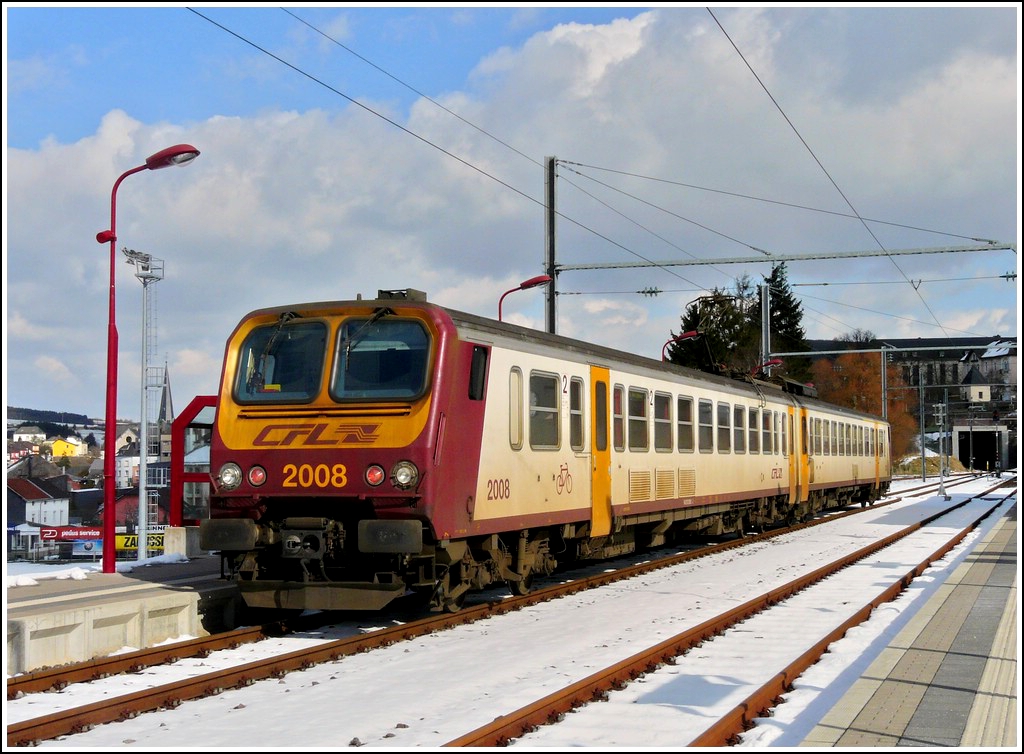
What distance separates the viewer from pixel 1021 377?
22.2 feet

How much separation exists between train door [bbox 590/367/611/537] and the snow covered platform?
4.57m

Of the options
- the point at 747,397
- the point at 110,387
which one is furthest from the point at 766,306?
the point at 110,387

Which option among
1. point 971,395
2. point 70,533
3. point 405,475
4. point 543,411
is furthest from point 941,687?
point 971,395

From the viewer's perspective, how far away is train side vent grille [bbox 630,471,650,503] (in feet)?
48.8

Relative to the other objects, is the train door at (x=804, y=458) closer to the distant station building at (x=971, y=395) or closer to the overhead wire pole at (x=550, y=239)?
the overhead wire pole at (x=550, y=239)

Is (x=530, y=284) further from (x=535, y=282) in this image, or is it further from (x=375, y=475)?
(x=375, y=475)

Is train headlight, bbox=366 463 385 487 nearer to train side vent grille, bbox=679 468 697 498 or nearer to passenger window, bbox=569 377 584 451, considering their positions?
passenger window, bbox=569 377 584 451

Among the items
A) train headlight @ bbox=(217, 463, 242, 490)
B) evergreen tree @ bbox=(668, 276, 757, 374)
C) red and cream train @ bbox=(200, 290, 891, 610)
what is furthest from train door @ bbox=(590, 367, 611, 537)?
evergreen tree @ bbox=(668, 276, 757, 374)

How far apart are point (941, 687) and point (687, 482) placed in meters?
9.58

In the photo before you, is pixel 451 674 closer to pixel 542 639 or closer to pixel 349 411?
pixel 542 639

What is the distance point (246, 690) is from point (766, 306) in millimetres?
24714

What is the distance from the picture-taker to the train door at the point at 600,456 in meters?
13.6

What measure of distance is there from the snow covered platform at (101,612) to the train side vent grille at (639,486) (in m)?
5.60

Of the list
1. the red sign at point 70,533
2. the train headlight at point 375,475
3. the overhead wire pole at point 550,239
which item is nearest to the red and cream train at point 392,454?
the train headlight at point 375,475
